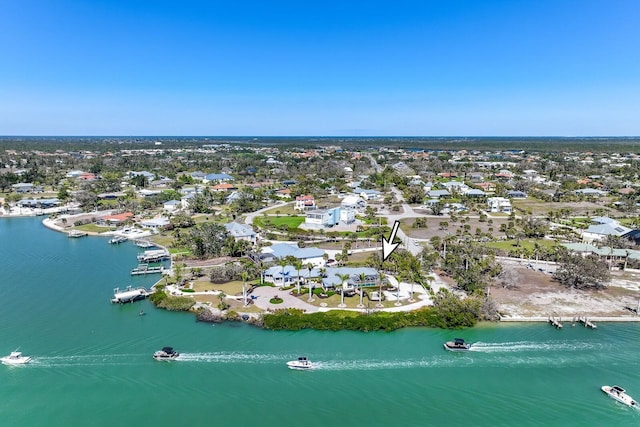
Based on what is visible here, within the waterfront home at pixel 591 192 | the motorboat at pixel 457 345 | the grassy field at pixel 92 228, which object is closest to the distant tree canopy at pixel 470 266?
the motorboat at pixel 457 345

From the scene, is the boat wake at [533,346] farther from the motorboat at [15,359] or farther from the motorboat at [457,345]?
the motorboat at [15,359]

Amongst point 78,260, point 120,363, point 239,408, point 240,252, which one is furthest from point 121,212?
point 239,408

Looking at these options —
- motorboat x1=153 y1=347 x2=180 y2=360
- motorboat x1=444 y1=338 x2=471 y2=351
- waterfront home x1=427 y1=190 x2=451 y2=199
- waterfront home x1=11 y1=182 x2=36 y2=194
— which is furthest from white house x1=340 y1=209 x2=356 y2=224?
waterfront home x1=11 y1=182 x2=36 y2=194

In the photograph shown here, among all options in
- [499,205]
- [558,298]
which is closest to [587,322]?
[558,298]

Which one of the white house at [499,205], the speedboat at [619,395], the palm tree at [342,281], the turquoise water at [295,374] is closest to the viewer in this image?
the turquoise water at [295,374]

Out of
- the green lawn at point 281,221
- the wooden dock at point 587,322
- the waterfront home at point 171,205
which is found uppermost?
the waterfront home at point 171,205

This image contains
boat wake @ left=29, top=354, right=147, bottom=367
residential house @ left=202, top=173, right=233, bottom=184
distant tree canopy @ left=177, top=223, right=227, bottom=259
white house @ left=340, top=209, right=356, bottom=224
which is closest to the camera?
boat wake @ left=29, top=354, right=147, bottom=367

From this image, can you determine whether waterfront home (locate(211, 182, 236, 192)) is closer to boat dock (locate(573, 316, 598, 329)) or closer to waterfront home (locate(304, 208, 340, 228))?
waterfront home (locate(304, 208, 340, 228))

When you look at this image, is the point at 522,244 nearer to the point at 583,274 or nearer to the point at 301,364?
the point at 583,274
